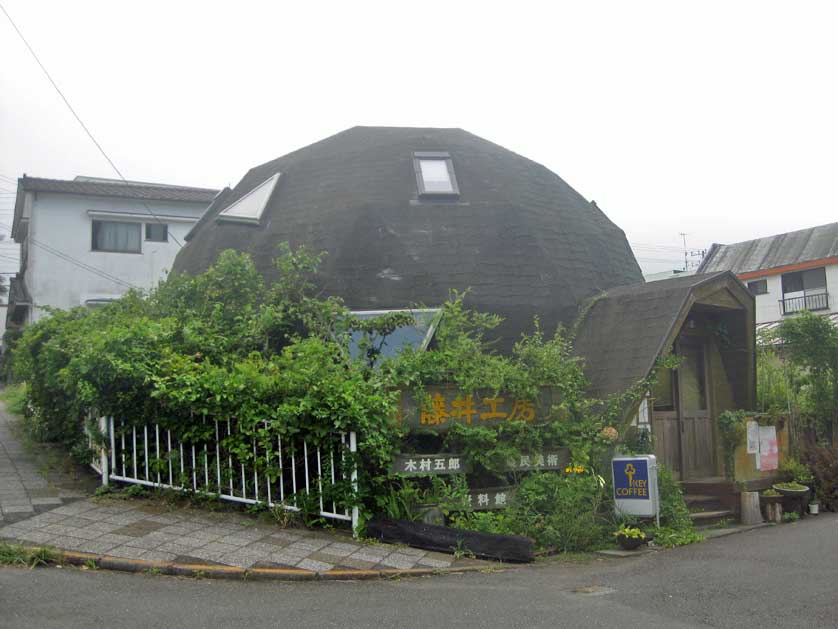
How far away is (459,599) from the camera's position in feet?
19.9

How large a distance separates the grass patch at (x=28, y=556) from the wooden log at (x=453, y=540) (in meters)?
2.88

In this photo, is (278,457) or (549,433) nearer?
(278,457)

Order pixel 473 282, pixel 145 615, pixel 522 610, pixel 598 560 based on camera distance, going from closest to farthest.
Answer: pixel 145 615
pixel 522 610
pixel 598 560
pixel 473 282

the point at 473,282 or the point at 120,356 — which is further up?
the point at 473,282

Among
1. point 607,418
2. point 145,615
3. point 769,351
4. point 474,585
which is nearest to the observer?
point 145,615

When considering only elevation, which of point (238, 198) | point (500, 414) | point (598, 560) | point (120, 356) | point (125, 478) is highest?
point (238, 198)

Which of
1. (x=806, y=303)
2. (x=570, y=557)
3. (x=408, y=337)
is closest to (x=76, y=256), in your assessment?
(x=408, y=337)

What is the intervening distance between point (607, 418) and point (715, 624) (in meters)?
4.28

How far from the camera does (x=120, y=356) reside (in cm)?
857

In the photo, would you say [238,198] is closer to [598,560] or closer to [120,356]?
[120,356]

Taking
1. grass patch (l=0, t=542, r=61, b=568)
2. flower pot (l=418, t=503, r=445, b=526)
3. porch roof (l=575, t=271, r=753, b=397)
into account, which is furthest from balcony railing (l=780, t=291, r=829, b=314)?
grass patch (l=0, t=542, r=61, b=568)

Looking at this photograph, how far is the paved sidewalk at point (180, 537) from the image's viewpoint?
266 inches

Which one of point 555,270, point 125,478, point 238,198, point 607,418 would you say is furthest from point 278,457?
point 238,198

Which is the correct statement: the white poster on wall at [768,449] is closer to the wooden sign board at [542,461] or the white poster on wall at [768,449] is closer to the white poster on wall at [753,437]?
the white poster on wall at [753,437]
